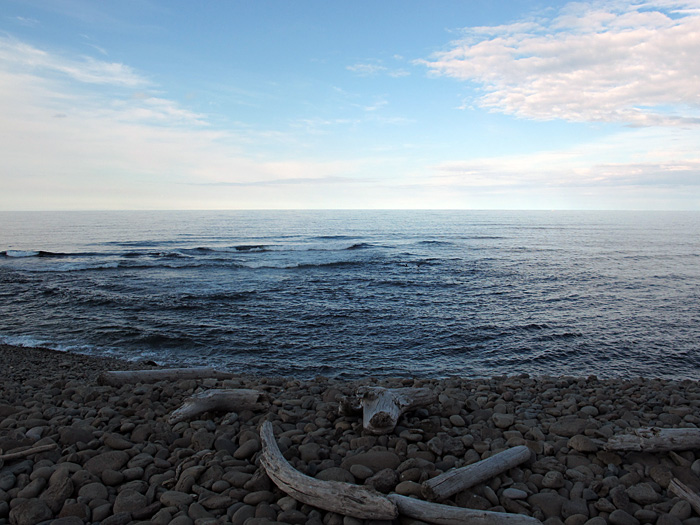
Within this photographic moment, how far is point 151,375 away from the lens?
8758mm

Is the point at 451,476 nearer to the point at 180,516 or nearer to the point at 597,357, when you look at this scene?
the point at 180,516

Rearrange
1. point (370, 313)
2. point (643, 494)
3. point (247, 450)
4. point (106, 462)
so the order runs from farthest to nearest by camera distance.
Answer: point (370, 313) → point (247, 450) → point (106, 462) → point (643, 494)

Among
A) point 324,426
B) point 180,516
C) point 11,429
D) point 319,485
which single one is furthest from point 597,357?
point 11,429

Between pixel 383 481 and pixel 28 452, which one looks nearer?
pixel 383 481

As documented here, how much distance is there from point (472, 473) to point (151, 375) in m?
6.87

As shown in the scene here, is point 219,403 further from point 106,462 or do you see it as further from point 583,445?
point 583,445

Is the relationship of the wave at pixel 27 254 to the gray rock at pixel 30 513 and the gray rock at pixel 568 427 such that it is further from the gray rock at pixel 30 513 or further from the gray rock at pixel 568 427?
the gray rock at pixel 568 427

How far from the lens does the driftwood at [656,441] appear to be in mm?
5184

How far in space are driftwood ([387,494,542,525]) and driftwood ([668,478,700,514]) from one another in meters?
1.75

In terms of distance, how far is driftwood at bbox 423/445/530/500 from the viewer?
433cm

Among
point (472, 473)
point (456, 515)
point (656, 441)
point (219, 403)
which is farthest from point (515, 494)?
point (219, 403)

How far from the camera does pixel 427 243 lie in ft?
191

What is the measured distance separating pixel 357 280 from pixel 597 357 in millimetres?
16862

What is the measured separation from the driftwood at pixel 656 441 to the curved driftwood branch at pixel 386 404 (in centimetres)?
243
